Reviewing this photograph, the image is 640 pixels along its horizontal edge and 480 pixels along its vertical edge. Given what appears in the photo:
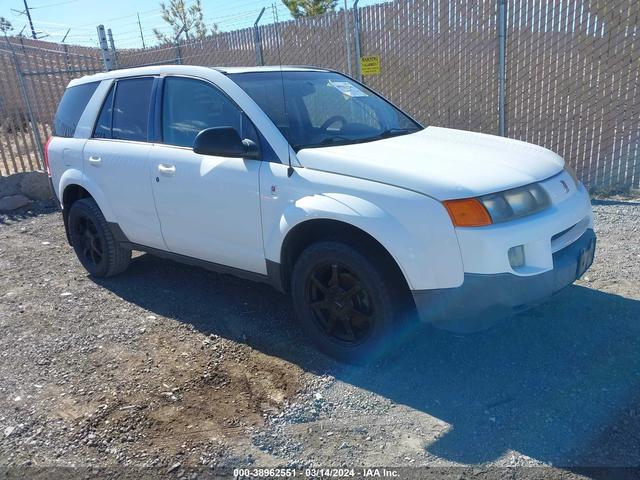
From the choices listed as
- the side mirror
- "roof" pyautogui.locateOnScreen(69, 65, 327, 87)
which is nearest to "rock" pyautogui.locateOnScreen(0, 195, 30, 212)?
"roof" pyautogui.locateOnScreen(69, 65, 327, 87)

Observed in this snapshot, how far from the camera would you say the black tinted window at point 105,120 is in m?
4.80

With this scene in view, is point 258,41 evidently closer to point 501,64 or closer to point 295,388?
point 501,64

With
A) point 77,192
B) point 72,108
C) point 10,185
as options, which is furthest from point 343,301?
point 10,185

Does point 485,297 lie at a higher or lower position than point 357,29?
lower

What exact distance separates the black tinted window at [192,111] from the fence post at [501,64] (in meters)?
4.78

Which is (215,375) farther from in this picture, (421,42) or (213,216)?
(421,42)

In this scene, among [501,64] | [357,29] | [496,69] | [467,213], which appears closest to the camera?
[467,213]

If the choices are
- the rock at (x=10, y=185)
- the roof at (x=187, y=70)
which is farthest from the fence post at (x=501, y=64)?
the rock at (x=10, y=185)

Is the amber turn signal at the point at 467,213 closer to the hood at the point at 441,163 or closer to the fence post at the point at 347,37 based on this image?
the hood at the point at 441,163

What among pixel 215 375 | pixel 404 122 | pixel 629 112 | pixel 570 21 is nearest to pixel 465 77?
pixel 570 21

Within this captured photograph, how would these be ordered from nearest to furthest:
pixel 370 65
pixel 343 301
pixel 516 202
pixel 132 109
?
1. pixel 516 202
2. pixel 343 301
3. pixel 132 109
4. pixel 370 65

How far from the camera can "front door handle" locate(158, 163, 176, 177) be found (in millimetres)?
4070

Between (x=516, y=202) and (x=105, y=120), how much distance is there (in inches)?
140

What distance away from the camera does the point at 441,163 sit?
320cm
